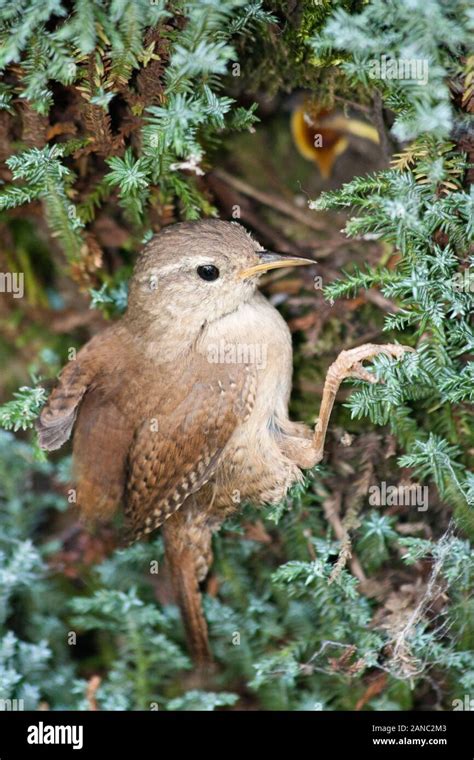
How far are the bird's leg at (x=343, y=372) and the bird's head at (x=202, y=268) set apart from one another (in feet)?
1.22

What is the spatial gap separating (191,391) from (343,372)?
1.80ft

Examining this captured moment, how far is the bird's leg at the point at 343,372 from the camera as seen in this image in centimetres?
256

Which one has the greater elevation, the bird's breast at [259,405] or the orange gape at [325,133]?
the orange gape at [325,133]

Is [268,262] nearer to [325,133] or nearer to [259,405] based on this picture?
[259,405]

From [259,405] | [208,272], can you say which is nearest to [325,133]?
[208,272]

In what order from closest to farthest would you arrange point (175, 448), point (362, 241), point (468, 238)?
point (468, 238) < point (175, 448) < point (362, 241)

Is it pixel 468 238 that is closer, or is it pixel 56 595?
pixel 468 238

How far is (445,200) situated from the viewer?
7.54 ft

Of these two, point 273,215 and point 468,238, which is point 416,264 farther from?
point 273,215

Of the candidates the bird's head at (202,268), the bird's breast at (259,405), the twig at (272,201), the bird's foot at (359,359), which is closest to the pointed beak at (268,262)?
the bird's head at (202,268)

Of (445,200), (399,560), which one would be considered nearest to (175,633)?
(399,560)

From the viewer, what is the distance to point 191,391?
262 cm

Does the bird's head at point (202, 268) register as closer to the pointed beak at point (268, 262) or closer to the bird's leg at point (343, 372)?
the pointed beak at point (268, 262)
